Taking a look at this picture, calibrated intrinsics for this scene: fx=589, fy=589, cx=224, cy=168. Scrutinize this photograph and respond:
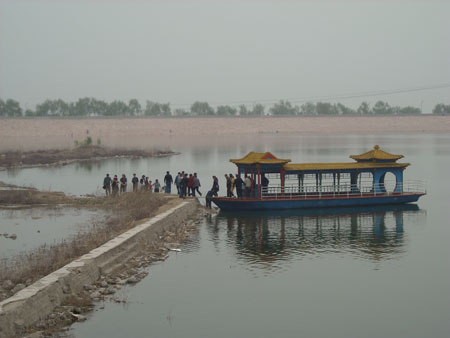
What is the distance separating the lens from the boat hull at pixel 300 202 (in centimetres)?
3006

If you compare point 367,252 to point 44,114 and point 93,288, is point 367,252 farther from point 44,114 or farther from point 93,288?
point 44,114

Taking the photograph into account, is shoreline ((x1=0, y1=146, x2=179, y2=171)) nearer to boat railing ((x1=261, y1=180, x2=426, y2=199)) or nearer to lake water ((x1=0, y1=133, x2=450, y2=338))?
boat railing ((x1=261, y1=180, x2=426, y2=199))

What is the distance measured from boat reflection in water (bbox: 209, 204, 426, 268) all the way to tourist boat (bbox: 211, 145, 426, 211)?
44 centimetres

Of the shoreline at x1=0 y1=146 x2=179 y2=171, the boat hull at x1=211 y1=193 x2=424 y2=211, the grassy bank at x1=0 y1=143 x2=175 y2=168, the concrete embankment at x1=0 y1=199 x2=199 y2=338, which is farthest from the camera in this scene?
the grassy bank at x1=0 y1=143 x2=175 y2=168

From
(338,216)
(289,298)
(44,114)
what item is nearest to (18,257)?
(289,298)

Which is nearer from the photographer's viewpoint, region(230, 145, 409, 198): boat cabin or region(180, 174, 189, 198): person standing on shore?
region(230, 145, 409, 198): boat cabin

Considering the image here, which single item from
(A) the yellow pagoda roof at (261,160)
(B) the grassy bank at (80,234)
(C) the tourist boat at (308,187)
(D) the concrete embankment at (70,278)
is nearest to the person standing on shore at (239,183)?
(C) the tourist boat at (308,187)

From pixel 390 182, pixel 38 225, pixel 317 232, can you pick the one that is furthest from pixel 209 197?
pixel 390 182

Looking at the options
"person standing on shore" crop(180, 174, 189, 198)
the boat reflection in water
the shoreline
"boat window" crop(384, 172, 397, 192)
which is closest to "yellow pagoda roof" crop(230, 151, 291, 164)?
the boat reflection in water

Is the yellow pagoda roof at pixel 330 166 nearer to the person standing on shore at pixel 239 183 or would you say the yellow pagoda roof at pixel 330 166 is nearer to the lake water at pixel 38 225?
the person standing on shore at pixel 239 183

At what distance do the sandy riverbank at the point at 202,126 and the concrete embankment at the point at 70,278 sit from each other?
11924cm

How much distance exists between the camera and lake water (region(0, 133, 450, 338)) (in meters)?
15.0

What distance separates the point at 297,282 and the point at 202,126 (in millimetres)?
144128

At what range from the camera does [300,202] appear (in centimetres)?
3066
